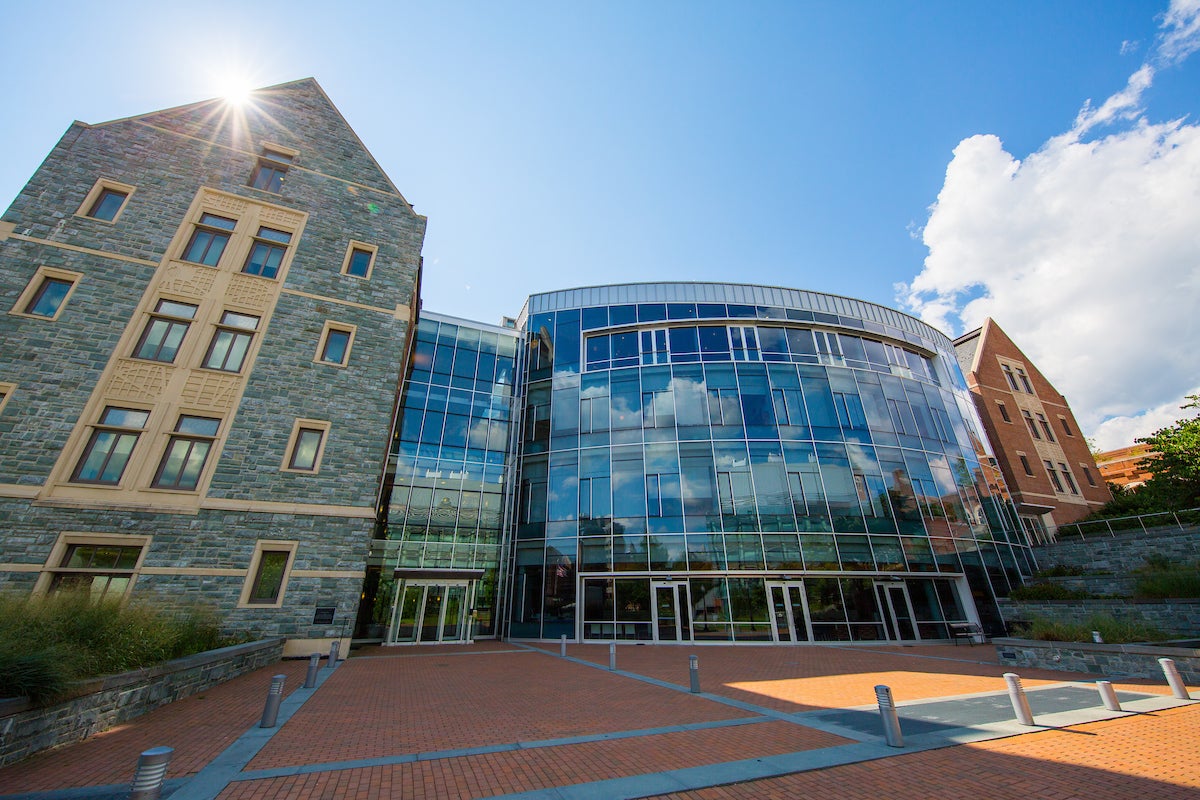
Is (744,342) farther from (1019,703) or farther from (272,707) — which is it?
(272,707)

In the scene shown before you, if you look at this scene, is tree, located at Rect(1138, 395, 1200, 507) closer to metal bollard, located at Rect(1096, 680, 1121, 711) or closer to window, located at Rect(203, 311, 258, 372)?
metal bollard, located at Rect(1096, 680, 1121, 711)

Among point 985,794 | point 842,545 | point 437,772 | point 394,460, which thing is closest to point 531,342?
point 394,460

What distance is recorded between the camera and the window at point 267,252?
18.0m

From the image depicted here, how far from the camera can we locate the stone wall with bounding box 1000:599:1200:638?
1418 cm

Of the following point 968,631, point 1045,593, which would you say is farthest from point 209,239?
point 1045,593

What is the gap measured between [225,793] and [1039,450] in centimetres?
4386

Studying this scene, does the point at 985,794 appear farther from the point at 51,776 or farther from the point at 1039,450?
the point at 1039,450

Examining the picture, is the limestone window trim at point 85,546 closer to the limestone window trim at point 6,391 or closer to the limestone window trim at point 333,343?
the limestone window trim at point 6,391

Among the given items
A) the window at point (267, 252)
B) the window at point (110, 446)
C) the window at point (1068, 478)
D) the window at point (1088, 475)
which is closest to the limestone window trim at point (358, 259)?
the window at point (267, 252)

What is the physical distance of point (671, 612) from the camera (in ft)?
63.7

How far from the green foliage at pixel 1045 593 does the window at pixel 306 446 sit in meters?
29.2

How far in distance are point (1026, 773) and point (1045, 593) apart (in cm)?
1969

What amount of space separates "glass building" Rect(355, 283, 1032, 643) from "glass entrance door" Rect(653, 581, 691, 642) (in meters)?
0.09

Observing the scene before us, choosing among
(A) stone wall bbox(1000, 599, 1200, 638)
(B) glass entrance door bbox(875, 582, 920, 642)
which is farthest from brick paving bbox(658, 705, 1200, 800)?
(B) glass entrance door bbox(875, 582, 920, 642)
